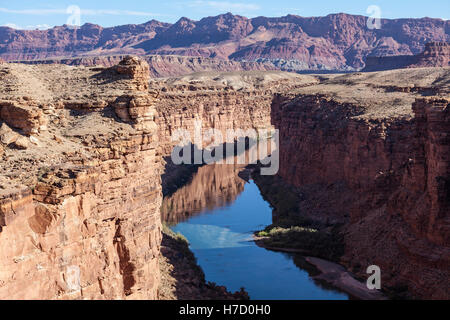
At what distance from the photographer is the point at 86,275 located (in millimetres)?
14445

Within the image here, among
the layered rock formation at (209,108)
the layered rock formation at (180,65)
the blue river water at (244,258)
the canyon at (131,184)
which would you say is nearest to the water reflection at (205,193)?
the canyon at (131,184)

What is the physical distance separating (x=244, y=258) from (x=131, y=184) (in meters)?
17.4

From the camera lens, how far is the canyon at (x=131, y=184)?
13.1m

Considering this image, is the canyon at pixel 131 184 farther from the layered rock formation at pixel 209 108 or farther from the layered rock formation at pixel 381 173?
the layered rock formation at pixel 209 108

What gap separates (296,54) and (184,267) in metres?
169

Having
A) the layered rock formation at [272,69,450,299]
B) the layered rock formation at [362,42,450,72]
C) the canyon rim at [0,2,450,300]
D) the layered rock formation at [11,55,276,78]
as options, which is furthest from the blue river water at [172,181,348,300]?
the layered rock formation at [11,55,276,78]

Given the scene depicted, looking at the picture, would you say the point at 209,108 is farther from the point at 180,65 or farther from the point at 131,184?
the point at 180,65

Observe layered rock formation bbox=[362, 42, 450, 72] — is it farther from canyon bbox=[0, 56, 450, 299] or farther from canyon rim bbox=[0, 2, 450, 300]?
canyon bbox=[0, 56, 450, 299]

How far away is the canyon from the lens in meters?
13.1

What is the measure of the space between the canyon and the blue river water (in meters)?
2.52

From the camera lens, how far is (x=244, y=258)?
33.8m

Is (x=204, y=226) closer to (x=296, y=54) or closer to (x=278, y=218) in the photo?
(x=278, y=218)

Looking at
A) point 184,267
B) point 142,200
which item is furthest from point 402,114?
point 142,200

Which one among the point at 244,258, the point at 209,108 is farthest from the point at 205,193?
the point at 209,108
